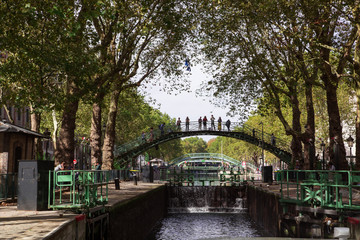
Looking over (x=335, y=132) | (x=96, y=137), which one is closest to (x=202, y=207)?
(x=96, y=137)

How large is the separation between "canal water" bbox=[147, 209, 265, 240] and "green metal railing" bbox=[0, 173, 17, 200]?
24.6ft

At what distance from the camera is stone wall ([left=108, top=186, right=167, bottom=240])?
49.5 ft

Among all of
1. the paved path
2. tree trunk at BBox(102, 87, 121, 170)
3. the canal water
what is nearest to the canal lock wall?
the canal water

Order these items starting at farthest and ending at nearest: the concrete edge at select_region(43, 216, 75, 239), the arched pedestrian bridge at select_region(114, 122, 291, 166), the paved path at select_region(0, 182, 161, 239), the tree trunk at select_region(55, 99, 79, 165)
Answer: the arched pedestrian bridge at select_region(114, 122, 291, 166) → the tree trunk at select_region(55, 99, 79, 165) → the paved path at select_region(0, 182, 161, 239) → the concrete edge at select_region(43, 216, 75, 239)

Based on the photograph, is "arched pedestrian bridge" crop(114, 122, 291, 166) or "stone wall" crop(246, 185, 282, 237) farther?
"arched pedestrian bridge" crop(114, 122, 291, 166)

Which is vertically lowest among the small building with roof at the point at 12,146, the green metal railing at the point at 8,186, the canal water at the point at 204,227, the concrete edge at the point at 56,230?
the canal water at the point at 204,227

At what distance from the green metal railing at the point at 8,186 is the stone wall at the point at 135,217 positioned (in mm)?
4172

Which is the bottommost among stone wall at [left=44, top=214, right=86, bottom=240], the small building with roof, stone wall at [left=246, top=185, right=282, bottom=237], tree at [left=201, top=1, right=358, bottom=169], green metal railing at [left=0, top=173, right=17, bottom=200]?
stone wall at [left=246, top=185, right=282, bottom=237]

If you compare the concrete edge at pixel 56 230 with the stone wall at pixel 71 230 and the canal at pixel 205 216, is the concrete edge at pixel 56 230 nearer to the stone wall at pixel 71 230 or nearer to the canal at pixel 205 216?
the stone wall at pixel 71 230

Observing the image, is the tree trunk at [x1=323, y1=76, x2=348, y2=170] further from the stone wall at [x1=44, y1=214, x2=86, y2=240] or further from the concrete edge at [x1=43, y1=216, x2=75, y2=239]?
the concrete edge at [x1=43, y1=216, x2=75, y2=239]

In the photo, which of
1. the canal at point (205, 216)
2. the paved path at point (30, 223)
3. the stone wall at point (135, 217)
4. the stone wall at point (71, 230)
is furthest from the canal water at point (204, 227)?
the stone wall at point (71, 230)

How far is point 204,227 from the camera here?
25703 mm

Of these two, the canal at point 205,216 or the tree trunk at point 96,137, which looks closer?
the canal at point 205,216

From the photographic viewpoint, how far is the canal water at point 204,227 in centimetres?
2261
